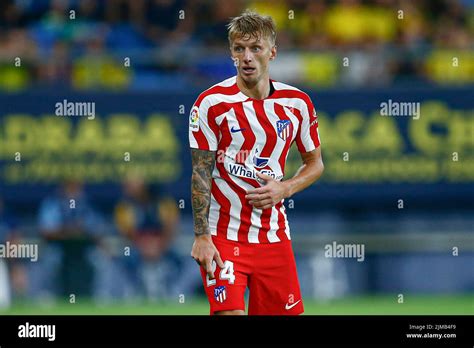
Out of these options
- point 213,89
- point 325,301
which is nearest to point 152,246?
point 325,301

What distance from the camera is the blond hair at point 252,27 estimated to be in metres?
7.13

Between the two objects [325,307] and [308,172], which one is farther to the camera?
[325,307]

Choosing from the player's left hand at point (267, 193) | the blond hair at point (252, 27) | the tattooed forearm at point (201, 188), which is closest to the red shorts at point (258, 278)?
the tattooed forearm at point (201, 188)

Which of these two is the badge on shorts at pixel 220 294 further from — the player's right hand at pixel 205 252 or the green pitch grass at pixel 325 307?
the green pitch grass at pixel 325 307

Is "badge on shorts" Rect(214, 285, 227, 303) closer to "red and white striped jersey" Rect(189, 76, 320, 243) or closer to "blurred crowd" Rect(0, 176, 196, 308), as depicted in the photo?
"red and white striped jersey" Rect(189, 76, 320, 243)

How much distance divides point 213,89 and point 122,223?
28.8 feet

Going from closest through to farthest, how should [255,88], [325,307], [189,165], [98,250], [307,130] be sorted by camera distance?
[255,88], [307,130], [325,307], [98,250], [189,165]

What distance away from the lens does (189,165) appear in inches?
630

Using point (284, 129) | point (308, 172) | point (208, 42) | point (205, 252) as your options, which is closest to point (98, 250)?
point (208, 42)

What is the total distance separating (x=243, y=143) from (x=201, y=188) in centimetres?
40

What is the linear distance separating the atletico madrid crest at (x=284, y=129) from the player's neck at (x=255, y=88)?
20cm

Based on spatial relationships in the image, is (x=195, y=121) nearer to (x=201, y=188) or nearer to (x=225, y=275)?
(x=201, y=188)

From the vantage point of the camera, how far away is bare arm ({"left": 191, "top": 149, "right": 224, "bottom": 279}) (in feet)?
23.5
